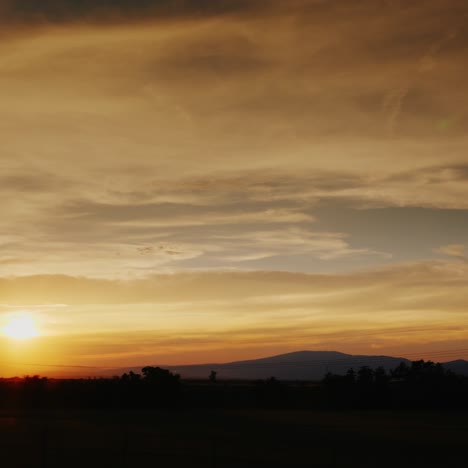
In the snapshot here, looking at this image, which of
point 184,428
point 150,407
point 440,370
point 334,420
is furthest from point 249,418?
point 440,370

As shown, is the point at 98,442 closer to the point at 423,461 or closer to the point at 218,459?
the point at 218,459

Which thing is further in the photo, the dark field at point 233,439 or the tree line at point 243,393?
the tree line at point 243,393

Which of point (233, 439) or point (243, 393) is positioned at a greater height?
point (243, 393)

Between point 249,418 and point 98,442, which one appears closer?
point 98,442

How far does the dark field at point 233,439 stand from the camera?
4403cm

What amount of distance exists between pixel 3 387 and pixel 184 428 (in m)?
58.0

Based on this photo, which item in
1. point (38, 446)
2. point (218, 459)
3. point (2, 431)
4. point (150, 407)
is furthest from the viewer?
point (150, 407)

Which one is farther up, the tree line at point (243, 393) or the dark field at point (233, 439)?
the tree line at point (243, 393)

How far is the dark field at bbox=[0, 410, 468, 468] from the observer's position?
144 ft

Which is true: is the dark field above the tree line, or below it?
below

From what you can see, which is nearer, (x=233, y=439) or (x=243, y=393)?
(x=233, y=439)

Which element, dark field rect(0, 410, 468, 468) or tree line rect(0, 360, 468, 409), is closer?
dark field rect(0, 410, 468, 468)

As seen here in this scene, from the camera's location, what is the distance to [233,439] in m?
62.7

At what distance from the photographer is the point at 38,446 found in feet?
171
